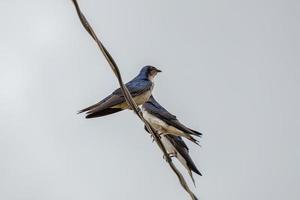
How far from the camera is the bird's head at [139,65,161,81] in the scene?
8.63 metres

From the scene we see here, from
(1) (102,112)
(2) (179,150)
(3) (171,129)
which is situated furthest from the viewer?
(2) (179,150)

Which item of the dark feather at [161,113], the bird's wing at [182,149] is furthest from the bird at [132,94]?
the bird's wing at [182,149]

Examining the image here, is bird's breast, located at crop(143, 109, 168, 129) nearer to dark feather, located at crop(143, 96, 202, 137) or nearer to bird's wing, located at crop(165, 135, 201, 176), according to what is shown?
dark feather, located at crop(143, 96, 202, 137)

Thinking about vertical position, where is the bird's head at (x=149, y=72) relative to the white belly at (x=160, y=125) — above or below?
above

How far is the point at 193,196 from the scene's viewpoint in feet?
14.3

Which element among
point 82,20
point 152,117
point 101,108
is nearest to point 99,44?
point 82,20

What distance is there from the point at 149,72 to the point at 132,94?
1460 mm

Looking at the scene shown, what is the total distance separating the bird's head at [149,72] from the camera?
28.3 feet

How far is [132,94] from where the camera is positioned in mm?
7477

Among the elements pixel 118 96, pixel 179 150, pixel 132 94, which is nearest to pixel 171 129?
pixel 132 94

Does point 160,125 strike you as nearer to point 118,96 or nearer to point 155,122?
point 155,122

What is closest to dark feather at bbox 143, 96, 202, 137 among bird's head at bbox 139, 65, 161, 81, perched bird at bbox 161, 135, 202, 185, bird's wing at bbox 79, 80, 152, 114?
bird's head at bbox 139, 65, 161, 81

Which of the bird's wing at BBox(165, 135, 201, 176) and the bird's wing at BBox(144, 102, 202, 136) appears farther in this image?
the bird's wing at BBox(165, 135, 201, 176)

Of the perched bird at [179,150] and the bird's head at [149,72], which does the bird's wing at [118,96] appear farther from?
the perched bird at [179,150]
